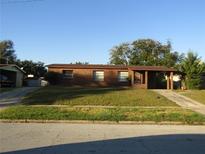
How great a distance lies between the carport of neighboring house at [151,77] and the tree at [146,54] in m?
24.6

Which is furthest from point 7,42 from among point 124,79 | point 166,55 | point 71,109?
point 71,109

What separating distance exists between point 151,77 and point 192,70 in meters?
6.90

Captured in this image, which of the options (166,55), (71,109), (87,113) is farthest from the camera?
(166,55)

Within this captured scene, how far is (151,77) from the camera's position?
49.8m

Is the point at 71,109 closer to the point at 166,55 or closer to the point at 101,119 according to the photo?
the point at 101,119

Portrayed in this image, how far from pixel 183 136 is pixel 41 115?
766 cm

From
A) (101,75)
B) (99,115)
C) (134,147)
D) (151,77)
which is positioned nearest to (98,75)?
(101,75)

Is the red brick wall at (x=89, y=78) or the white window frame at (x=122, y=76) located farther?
the white window frame at (x=122, y=76)

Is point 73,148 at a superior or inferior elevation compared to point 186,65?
inferior

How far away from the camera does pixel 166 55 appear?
7919 centimetres

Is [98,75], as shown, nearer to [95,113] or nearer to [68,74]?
[68,74]

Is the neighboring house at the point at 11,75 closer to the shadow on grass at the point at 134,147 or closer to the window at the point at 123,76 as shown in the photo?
the window at the point at 123,76

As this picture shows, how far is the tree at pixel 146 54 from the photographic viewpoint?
78.4 meters

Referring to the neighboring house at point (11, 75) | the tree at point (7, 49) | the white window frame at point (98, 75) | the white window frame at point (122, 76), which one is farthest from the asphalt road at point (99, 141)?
the tree at point (7, 49)
